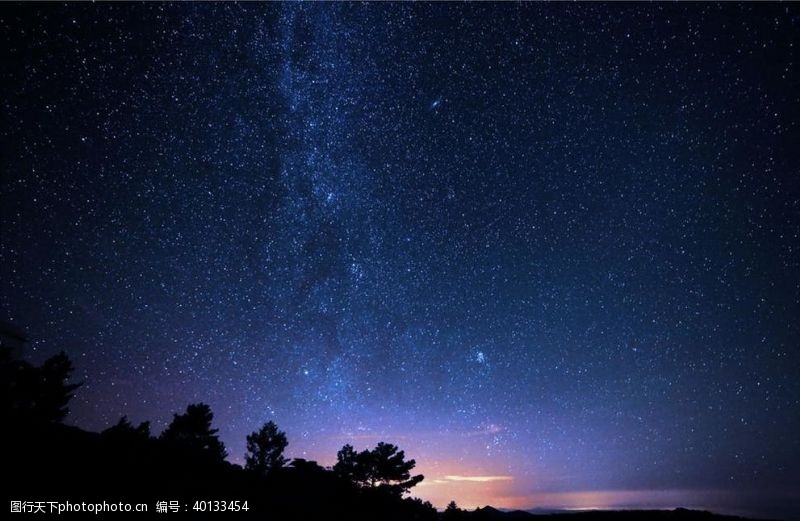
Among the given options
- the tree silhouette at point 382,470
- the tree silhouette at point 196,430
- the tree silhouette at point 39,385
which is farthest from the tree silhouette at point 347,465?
the tree silhouette at point 39,385

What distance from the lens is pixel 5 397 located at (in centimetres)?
1941

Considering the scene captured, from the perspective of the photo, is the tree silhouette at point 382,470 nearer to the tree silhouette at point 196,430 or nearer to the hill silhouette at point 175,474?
the hill silhouette at point 175,474

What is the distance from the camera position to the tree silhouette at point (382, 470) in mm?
24812

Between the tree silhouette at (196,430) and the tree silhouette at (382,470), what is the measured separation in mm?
8412

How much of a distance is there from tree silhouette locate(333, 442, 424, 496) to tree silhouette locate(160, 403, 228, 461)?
841cm

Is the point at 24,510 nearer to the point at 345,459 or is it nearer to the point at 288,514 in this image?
the point at 288,514

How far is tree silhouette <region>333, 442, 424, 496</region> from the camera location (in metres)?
24.8

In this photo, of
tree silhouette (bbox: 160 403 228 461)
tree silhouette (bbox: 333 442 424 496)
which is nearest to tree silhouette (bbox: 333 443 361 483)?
tree silhouette (bbox: 333 442 424 496)

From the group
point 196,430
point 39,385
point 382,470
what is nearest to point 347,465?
point 382,470

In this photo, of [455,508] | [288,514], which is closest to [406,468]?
[455,508]

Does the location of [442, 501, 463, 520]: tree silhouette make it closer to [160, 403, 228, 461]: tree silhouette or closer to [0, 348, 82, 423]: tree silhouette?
[160, 403, 228, 461]: tree silhouette

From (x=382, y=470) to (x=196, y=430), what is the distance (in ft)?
42.5

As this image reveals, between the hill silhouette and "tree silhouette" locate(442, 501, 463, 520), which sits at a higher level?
the hill silhouette

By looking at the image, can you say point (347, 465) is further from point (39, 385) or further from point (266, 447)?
point (39, 385)
